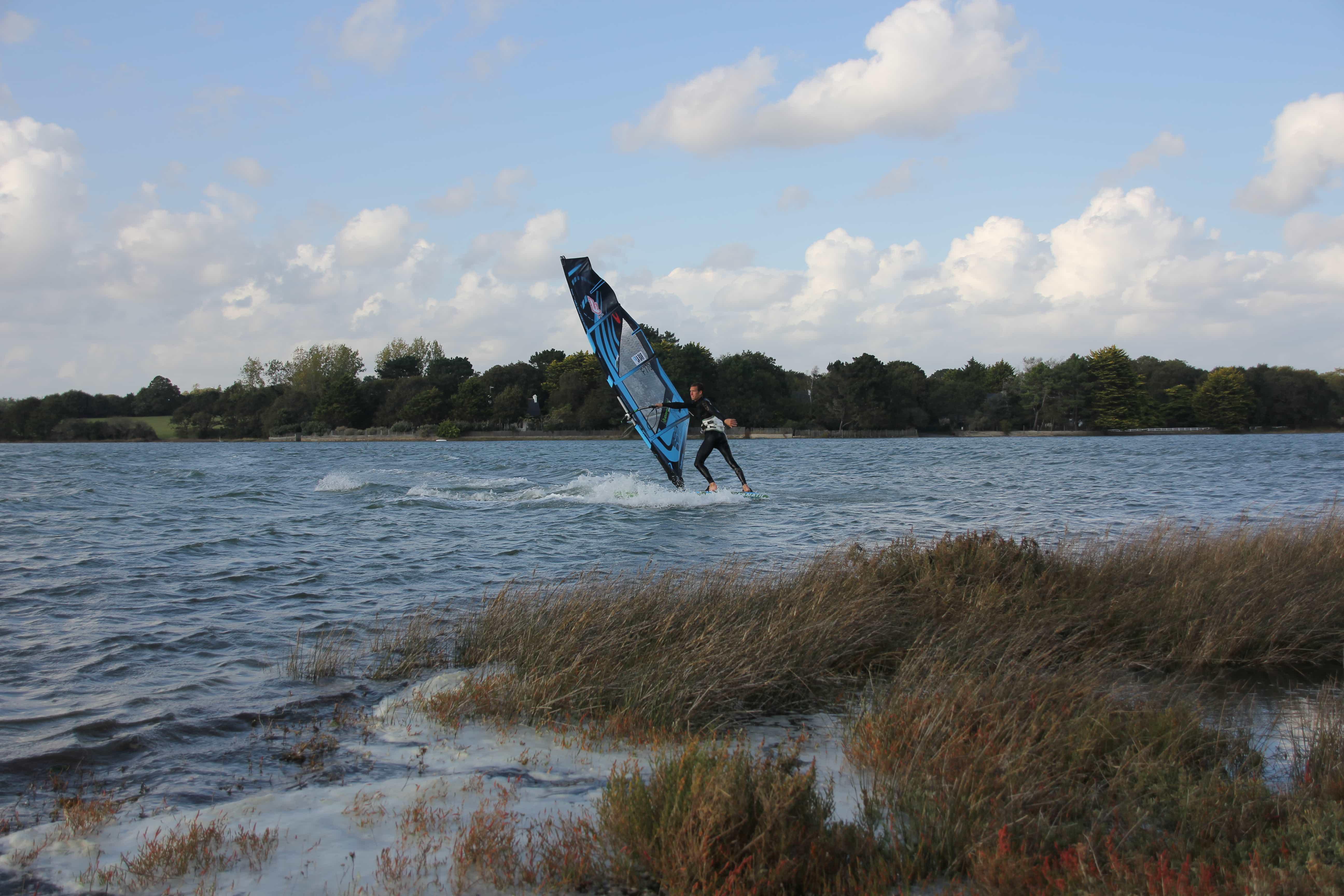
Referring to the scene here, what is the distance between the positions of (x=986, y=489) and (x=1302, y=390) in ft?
347

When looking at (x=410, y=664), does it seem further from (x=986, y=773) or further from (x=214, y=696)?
(x=986, y=773)

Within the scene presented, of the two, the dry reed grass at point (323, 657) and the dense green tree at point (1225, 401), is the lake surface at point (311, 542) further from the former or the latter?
the dense green tree at point (1225, 401)

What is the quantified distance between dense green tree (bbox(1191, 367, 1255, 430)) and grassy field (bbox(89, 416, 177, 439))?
416ft

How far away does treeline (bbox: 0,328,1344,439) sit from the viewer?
331ft

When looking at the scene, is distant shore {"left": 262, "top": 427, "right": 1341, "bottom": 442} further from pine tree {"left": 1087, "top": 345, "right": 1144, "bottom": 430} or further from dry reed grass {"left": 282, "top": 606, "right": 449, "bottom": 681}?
dry reed grass {"left": 282, "top": 606, "right": 449, "bottom": 681}

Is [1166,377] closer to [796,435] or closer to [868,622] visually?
[796,435]

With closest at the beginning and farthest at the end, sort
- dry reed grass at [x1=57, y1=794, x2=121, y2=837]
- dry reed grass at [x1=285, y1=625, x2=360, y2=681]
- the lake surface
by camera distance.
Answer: dry reed grass at [x1=57, y1=794, x2=121, y2=837] → the lake surface → dry reed grass at [x1=285, y1=625, x2=360, y2=681]

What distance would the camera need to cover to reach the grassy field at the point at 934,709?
10.2 ft

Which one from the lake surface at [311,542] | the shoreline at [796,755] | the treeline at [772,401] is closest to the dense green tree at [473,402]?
the treeline at [772,401]

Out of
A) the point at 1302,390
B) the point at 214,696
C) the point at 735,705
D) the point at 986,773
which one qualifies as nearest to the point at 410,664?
the point at 214,696

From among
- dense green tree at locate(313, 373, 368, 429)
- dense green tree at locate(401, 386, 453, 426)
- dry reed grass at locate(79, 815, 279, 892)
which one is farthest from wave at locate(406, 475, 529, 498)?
dense green tree at locate(313, 373, 368, 429)

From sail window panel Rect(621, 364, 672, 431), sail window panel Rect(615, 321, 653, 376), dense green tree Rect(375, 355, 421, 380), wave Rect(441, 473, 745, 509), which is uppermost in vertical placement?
dense green tree Rect(375, 355, 421, 380)

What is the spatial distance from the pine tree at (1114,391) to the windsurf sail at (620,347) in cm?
10089

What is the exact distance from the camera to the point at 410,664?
255 inches
